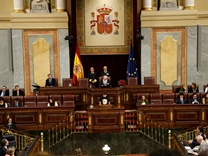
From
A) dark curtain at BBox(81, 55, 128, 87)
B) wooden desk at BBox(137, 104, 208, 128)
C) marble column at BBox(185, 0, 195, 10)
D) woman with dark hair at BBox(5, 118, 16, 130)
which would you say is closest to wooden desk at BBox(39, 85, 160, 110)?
wooden desk at BBox(137, 104, 208, 128)

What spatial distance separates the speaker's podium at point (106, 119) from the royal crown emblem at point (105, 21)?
5.84m

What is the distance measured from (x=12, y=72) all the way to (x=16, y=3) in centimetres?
272

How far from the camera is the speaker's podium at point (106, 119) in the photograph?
10.3 meters

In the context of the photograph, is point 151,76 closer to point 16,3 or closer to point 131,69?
point 131,69

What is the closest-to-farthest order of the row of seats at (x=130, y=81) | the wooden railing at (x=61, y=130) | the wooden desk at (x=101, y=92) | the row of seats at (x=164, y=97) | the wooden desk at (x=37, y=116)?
the wooden railing at (x=61, y=130)
the wooden desk at (x=37, y=116)
the row of seats at (x=164, y=97)
the wooden desk at (x=101, y=92)
the row of seats at (x=130, y=81)

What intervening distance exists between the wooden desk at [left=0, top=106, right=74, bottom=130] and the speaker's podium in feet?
2.57

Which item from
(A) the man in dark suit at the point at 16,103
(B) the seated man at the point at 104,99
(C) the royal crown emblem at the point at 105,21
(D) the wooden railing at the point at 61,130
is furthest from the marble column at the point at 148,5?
Answer: (A) the man in dark suit at the point at 16,103

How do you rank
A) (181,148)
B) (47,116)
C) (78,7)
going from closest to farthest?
(181,148), (47,116), (78,7)

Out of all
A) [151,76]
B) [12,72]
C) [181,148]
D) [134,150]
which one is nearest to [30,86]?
[12,72]

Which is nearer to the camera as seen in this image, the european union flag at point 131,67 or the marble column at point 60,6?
the european union flag at point 131,67

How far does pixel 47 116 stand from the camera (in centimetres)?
1084

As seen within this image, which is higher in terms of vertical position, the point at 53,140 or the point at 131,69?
the point at 131,69

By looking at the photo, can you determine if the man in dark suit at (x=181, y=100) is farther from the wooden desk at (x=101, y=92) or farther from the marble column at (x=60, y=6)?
the marble column at (x=60, y=6)

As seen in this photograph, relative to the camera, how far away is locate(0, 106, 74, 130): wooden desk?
10.8 m
